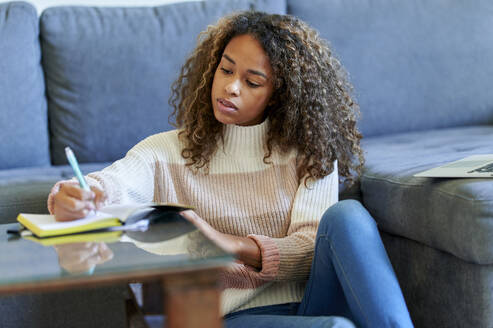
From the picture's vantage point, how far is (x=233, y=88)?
3.85 feet

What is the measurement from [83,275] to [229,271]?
511mm

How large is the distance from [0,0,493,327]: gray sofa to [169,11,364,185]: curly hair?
0.20 m

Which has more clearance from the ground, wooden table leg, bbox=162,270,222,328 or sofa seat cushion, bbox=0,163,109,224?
wooden table leg, bbox=162,270,222,328

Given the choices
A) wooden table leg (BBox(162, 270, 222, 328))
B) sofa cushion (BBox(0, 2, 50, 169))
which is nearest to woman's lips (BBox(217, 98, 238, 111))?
wooden table leg (BBox(162, 270, 222, 328))

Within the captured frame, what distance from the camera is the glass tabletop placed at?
0.62 meters

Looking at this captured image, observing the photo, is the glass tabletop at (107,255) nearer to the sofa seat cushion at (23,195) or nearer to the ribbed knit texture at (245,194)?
the ribbed knit texture at (245,194)

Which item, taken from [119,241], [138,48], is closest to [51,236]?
[119,241]

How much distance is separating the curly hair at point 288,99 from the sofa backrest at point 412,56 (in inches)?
25.5

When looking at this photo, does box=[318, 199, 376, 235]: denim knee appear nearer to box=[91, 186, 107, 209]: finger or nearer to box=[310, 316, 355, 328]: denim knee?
box=[310, 316, 355, 328]: denim knee

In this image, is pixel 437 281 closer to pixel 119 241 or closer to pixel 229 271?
pixel 229 271

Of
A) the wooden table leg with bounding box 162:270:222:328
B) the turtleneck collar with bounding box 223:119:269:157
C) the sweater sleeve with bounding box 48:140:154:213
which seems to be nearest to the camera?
the wooden table leg with bounding box 162:270:222:328

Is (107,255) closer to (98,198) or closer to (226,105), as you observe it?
(98,198)

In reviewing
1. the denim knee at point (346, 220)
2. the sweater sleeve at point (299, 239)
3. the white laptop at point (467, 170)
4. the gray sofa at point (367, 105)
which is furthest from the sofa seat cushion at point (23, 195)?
the white laptop at point (467, 170)

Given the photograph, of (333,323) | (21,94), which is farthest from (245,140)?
(21,94)
